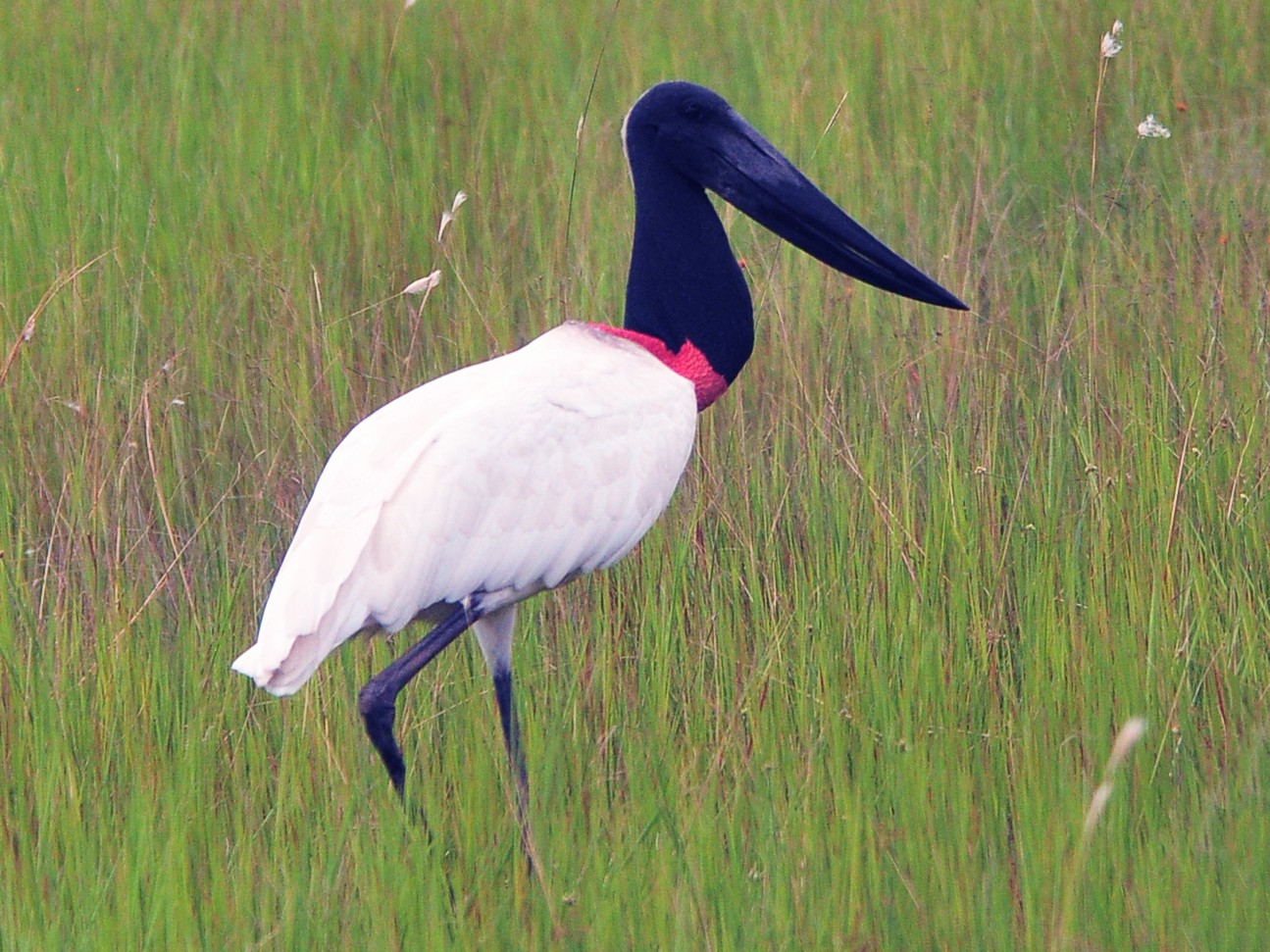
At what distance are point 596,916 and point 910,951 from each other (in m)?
0.38

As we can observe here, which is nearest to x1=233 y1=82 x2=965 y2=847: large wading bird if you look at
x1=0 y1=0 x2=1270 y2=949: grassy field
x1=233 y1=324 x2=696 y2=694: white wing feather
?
x1=233 y1=324 x2=696 y2=694: white wing feather

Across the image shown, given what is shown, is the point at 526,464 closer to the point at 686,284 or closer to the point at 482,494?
the point at 482,494

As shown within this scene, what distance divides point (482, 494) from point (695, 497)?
0.82 m

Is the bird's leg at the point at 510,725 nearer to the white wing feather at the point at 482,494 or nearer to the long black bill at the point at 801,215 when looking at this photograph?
the white wing feather at the point at 482,494

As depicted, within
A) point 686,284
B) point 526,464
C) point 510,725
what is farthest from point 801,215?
point 510,725

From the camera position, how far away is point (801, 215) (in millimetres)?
3121

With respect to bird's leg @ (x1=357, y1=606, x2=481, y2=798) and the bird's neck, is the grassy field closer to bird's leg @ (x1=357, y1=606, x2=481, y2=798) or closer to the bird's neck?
bird's leg @ (x1=357, y1=606, x2=481, y2=798)

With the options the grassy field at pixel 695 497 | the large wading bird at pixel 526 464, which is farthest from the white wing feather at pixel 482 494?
the grassy field at pixel 695 497

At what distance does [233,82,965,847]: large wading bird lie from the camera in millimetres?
2514

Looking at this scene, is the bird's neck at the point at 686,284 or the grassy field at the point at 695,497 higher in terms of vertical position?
the bird's neck at the point at 686,284

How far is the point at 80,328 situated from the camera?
367 centimetres

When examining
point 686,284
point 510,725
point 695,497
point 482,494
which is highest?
point 686,284

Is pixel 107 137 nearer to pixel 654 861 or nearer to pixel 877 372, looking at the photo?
pixel 877 372

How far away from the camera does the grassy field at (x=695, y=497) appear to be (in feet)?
7.51
